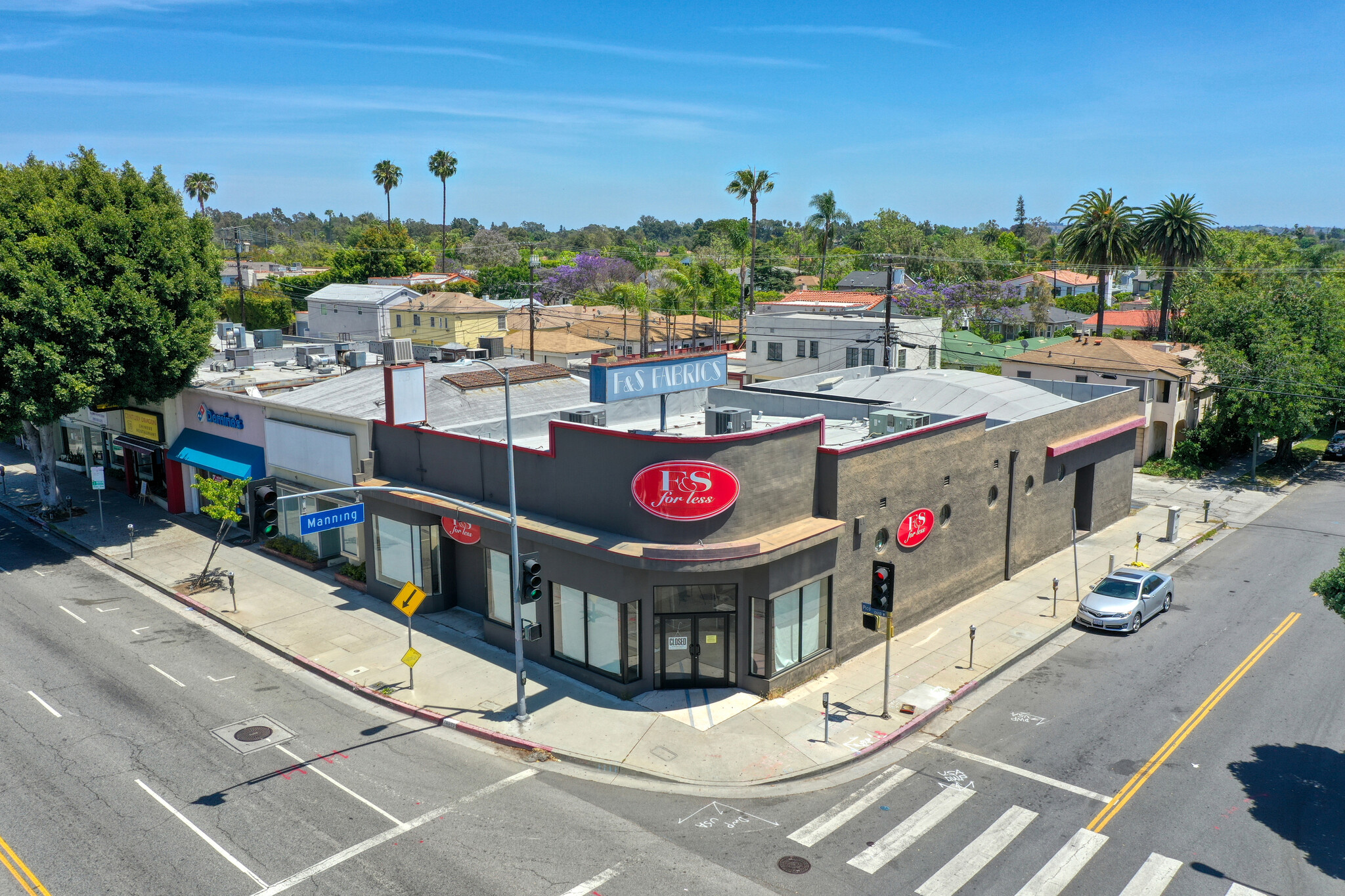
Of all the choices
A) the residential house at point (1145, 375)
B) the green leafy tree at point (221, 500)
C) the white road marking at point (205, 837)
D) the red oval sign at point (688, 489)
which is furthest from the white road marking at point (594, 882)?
the residential house at point (1145, 375)

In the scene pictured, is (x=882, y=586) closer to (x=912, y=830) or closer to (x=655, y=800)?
(x=912, y=830)

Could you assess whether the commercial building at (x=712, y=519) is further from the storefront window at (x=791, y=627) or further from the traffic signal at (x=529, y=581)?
the traffic signal at (x=529, y=581)

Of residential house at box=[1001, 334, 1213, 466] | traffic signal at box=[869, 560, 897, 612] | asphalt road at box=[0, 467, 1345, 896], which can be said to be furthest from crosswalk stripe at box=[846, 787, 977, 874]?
residential house at box=[1001, 334, 1213, 466]

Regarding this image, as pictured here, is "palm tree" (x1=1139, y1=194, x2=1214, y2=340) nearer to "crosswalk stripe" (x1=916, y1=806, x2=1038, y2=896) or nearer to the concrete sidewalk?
the concrete sidewalk

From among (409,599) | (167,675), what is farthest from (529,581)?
(167,675)

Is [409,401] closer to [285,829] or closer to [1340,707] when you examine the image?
[285,829]

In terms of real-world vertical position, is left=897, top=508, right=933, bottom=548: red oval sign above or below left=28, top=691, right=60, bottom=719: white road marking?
above

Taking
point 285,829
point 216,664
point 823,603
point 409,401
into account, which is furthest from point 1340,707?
point 216,664

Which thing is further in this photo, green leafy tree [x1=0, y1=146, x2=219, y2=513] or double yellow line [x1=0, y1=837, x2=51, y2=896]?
green leafy tree [x1=0, y1=146, x2=219, y2=513]
